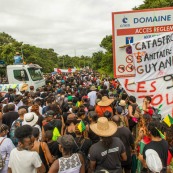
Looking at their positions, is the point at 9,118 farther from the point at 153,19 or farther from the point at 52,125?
the point at 153,19

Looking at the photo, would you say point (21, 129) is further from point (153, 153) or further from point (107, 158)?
point (153, 153)

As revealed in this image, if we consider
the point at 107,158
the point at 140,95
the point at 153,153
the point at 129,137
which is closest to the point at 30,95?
the point at 140,95

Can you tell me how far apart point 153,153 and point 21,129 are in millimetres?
1649

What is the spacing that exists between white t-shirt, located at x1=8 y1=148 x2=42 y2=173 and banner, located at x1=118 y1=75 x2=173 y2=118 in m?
2.85

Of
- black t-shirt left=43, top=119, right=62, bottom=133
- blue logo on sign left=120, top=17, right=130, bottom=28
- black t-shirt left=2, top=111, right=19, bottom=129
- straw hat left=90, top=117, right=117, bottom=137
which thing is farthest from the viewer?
black t-shirt left=2, top=111, right=19, bottom=129

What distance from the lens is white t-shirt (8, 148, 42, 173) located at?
2.85 metres

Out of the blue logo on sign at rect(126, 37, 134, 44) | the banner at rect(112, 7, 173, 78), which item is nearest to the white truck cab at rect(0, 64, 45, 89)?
the banner at rect(112, 7, 173, 78)

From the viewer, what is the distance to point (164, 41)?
15.0 feet

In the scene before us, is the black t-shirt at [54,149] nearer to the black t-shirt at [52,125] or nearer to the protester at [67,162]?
the black t-shirt at [52,125]

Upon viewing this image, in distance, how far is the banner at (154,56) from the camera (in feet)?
15.1

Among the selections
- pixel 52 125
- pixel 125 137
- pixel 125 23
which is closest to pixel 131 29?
pixel 125 23

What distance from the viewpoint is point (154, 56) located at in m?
4.67

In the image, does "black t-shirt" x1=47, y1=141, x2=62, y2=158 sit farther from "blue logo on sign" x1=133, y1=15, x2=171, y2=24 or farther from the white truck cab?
the white truck cab

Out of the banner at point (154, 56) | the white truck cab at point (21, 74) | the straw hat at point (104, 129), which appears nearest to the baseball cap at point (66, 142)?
the straw hat at point (104, 129)
